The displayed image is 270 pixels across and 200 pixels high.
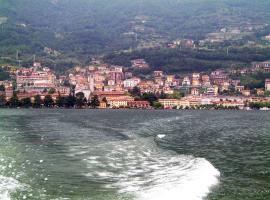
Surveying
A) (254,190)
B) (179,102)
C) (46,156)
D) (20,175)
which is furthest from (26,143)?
(179,102)

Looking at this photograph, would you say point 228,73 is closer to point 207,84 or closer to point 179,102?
point 207,84

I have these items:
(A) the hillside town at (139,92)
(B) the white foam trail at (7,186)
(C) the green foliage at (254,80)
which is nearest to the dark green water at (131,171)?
(B) the white foam trail at (7,186)

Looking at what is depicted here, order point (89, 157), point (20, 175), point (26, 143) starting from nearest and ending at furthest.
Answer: point (20, 175), point (89, 157), point (26, 143)

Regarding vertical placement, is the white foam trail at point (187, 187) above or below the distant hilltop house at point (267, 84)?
below

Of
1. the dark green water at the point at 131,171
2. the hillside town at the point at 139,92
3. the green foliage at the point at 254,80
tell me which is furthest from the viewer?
the green foliage at the point at 254,80

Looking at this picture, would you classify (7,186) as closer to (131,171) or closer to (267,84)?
(131,171)

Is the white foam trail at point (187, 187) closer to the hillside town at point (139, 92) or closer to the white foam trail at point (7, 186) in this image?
the white foam trail at point (7, 186)
